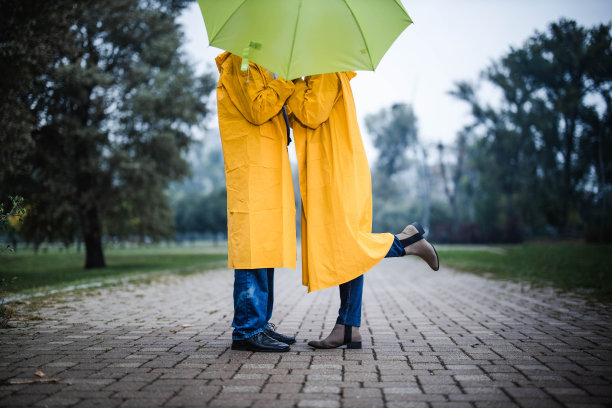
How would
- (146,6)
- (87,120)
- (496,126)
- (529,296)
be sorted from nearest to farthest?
(529,296), (87,120), (146,6), (496,126)

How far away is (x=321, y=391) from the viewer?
2.42m

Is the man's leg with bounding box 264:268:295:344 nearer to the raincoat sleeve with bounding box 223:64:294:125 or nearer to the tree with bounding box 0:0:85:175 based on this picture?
the raincoat sleeve with bounding box 223:64:294:125

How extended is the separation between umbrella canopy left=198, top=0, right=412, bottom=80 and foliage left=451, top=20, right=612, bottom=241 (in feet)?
88.8

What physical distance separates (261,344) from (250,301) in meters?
0.31

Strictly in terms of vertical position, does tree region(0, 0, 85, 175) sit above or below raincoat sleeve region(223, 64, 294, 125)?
above

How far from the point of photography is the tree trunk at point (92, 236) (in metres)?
14.4

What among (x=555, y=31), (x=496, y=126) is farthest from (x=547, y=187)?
(x=555, y=31)

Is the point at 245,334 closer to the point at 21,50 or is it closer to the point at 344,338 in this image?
the point at 344,338

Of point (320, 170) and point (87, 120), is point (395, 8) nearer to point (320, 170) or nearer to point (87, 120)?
point (320, 170)

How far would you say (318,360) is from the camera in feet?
10.1

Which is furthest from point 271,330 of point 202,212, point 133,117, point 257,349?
point 202,212

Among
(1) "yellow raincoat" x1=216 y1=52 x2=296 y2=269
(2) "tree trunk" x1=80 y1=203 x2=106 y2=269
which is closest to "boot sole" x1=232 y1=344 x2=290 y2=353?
(1) "yellow raincoat" x1=216 y1=52 x2=296 y2=269

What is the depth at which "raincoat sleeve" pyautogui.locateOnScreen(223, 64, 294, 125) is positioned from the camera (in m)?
3.15

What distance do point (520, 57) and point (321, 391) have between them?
3410 centimetres
